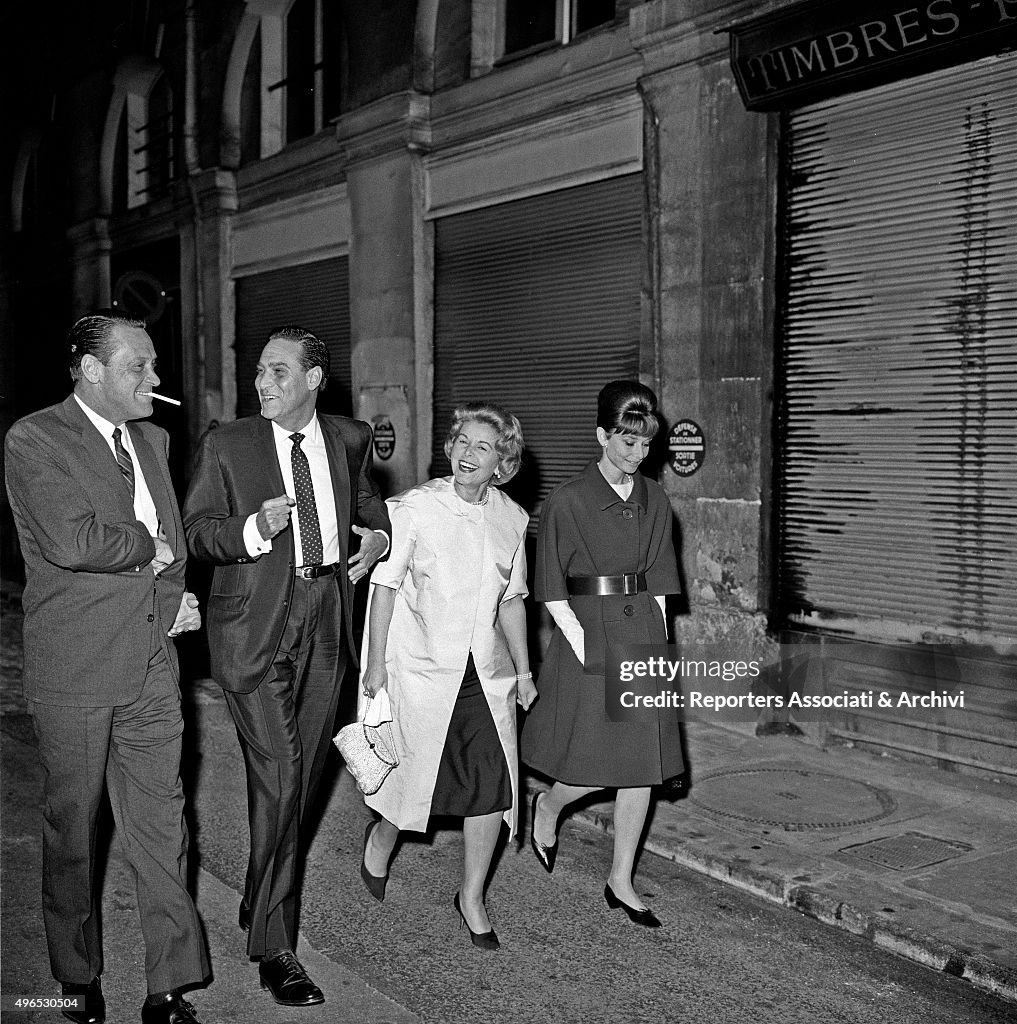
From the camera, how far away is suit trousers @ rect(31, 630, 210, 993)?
12.5 feet

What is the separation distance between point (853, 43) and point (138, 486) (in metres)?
5.64

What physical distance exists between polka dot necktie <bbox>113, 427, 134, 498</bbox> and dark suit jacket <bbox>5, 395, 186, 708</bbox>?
0.13 ft

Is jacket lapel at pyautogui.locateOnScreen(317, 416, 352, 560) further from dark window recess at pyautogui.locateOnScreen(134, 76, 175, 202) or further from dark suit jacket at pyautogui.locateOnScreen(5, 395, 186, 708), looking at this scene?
dark window recess at pyautogui.locateOnScreen(134, 76, 175, 202)

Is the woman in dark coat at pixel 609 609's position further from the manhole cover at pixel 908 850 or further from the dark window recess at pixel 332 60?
the dark window recess at pixel 332 60

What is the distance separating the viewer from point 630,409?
5.01 m

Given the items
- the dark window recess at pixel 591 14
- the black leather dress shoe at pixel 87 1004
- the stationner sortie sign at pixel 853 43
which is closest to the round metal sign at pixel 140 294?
the dark window recess at pixel 591 14

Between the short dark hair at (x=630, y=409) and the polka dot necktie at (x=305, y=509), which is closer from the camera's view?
the polka dot necktie at (x=305, y=509)

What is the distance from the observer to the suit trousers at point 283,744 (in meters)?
4.22

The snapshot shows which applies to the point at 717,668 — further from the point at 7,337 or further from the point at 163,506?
the point at 7,337

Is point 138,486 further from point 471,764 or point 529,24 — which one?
point 529,24

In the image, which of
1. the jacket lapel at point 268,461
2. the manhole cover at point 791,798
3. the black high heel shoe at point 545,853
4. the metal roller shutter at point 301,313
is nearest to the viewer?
the jacket lapel at point 268,461

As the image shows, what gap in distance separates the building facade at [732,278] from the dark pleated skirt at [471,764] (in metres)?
3.76

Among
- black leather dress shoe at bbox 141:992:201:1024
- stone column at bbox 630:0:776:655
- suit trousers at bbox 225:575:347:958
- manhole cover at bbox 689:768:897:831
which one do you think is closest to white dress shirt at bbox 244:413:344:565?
suit trousers at bbox 225:575:347:958

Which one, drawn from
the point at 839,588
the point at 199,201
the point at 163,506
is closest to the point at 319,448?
the point at 163,506
